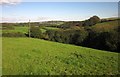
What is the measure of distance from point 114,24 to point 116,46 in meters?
6.66

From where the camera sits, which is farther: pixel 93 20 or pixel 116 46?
pixel 93 20

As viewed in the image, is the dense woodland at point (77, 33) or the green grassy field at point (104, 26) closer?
the dense woodland at point (77, 33)

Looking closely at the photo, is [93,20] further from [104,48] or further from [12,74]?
[12,74]

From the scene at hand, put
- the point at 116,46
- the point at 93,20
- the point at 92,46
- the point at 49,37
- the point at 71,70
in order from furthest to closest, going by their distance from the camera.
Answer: the point at 93,20, the point at 49,37, the point at 92,46, the point at 116,46, the point at 71,70

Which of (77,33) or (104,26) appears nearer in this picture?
(77,33)

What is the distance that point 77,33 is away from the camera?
2988 centimetres

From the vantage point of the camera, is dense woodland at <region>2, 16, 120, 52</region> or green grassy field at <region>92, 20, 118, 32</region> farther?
green grassy field at <region>92, 20, 118, 32</region>

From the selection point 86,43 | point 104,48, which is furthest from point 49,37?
point 104,48

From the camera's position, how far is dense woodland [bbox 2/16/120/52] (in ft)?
91.9

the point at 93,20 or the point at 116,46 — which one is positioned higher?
the point at 93,20

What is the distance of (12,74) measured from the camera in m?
11.1

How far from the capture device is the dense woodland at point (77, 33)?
28016 mm

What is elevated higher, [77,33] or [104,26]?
[104,26]

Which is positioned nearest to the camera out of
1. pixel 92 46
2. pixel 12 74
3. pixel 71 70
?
pixel 12 74
